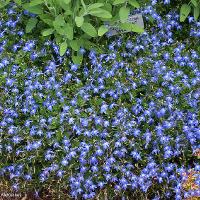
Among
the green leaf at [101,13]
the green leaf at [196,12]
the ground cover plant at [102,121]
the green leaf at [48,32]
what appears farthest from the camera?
the green leaf at [196,12]

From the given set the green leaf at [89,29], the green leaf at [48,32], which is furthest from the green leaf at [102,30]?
the green leaf at [48,32]

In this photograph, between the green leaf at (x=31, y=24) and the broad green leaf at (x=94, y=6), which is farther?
the green leaf at (x=31, y=24)

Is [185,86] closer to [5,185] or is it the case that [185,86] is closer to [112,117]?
[112,117]

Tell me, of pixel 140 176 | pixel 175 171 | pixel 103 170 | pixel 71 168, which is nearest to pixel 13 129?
pixel 71 168

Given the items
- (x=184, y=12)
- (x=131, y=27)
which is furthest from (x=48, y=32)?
(x=184, y=12)

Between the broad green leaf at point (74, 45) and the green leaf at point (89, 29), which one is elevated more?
the green leaf at point (89, 29)

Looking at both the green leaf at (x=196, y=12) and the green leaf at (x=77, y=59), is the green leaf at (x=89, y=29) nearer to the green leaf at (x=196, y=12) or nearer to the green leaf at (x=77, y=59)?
the green leaf at (x=77, y=59)
